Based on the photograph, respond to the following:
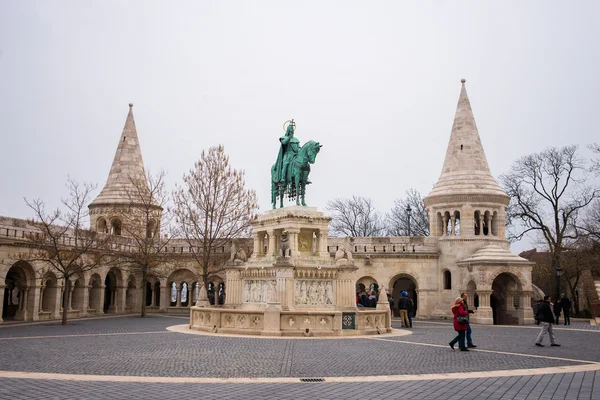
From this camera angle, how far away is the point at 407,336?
56.8ft

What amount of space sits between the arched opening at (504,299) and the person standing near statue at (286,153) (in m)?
14.6

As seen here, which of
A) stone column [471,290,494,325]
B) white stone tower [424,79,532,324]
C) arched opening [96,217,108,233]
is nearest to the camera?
stone column [471,290,494,325]

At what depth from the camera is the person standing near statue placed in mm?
21047

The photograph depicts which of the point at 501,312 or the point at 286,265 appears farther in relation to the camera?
the point at 501,312

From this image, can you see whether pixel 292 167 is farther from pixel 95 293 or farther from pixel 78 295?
pixel 95 293

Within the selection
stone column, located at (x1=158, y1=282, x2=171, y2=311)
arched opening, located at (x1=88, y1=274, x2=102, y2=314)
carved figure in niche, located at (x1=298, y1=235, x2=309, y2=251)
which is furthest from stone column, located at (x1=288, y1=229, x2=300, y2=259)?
stone column, located at (x1=158, y1=282, x2=171, y2=311)

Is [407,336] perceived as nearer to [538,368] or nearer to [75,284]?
[538,368]

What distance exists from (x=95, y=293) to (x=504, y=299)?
21647 millimetres

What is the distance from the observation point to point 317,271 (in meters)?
19.3

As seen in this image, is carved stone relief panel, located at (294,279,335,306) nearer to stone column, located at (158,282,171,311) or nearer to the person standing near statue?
the person standing near statue

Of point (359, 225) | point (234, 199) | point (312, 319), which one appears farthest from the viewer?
point (359, 225)

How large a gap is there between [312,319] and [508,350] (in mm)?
5469

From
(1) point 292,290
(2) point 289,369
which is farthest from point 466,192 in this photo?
(2) point 289,369

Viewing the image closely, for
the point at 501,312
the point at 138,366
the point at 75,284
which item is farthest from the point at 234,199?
the point at 138,366
